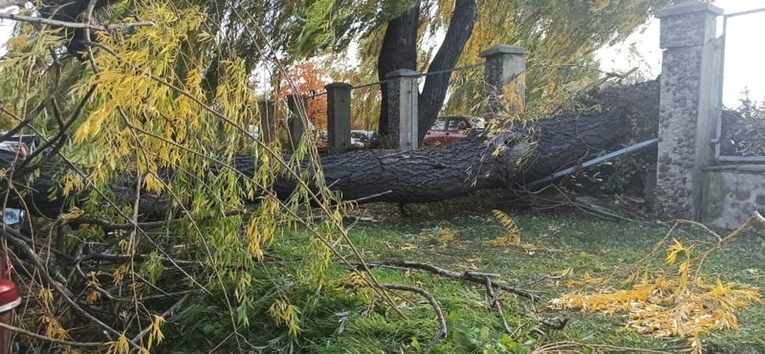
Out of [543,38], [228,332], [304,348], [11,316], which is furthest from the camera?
[543,38]

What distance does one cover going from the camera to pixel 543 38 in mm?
10406

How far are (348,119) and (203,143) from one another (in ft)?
20.7

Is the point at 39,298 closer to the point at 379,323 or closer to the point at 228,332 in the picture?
the point at 228,332

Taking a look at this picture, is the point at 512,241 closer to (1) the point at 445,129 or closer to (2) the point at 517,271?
(2) the point at 517,271

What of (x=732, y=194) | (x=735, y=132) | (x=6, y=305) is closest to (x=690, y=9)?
(x=735, y=132)

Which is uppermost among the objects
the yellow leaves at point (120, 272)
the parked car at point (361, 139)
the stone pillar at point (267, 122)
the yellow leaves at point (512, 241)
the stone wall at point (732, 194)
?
the stone pillar at point (267, 122)

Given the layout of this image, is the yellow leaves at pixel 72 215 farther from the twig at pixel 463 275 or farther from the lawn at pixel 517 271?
the twig at pixel 463 275

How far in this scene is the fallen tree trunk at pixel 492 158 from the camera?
593 centimetres

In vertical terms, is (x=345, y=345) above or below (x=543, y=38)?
below

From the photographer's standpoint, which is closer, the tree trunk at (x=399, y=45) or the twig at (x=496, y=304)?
the twig at (x=496, y=304)

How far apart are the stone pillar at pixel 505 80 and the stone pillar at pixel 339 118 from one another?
2.98 metres

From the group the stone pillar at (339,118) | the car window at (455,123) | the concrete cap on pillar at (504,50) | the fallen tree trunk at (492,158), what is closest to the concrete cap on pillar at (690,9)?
the fallen tree trunk at (492,158)

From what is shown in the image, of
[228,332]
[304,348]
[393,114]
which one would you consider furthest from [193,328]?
[393,114]

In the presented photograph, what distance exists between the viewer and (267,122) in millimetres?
3020
